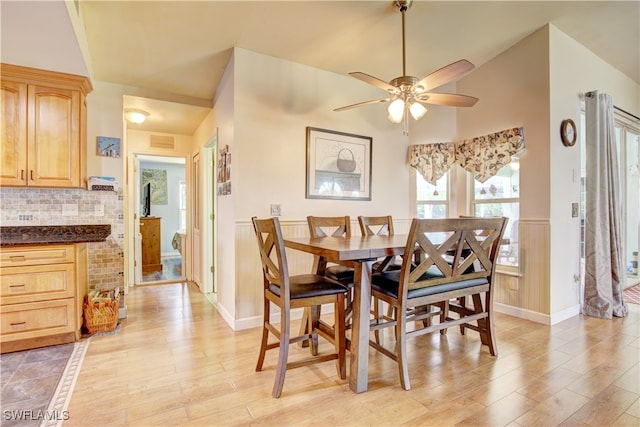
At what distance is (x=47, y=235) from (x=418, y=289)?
2.82 meters

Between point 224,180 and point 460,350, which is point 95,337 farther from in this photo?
point 460,350

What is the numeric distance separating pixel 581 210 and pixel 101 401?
4452 millimetres

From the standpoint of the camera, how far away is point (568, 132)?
3.07 meters

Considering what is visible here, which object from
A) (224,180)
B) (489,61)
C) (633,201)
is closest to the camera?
(224,180)

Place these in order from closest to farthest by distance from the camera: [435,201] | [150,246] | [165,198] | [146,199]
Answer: [435,201], [150,246], [146,199], [165,198]

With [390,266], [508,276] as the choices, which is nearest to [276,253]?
[390,266]

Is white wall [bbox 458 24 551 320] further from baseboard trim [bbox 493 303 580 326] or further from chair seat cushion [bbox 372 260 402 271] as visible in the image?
chair seat cushion [bbox 372 260 402 271]

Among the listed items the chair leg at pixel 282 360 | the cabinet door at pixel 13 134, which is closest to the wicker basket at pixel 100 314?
the cabinet door at pixel 13 134

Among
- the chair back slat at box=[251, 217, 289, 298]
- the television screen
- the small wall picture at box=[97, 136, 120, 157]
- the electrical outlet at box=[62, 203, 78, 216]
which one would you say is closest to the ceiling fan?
the chair back slat at box=[251, 217, 289, 298]

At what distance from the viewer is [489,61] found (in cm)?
342

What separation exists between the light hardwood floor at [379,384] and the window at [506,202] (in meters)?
0.81

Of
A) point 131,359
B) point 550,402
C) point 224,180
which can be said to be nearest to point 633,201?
point 550,402

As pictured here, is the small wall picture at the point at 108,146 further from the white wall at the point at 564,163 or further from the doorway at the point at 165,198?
the white wall at the point at 564,163

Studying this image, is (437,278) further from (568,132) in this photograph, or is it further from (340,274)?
(568,132)
